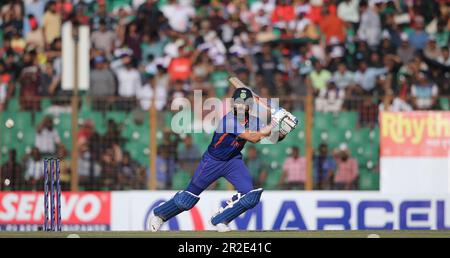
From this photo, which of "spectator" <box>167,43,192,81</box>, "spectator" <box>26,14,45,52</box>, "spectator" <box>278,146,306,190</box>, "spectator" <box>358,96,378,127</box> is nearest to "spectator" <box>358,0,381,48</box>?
"spectator" <box>358,96,378,127</box>

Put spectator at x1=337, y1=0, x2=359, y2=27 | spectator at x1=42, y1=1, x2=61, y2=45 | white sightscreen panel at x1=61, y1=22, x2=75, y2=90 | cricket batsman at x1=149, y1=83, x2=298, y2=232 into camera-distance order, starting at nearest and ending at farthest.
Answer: cricket batsman at x1=149, y1=83, x2=298, y2=232, white sightscreen panel at x1=61, y1=22, x2=75, y2=90, spectator at x1=42, y1=1, x2=61, y2=45, spectator at x1=337, y1=0, x2=359, y2=27

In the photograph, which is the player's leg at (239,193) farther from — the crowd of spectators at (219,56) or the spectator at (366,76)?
the spectator at (366,76)

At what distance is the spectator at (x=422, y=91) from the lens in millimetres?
20391

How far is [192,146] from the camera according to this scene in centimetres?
2011

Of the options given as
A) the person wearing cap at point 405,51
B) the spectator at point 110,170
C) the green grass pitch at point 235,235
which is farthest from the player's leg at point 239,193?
the person wearing cap at point 405,51

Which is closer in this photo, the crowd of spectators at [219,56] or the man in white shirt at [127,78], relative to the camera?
the crowd of spectators at [219,56]

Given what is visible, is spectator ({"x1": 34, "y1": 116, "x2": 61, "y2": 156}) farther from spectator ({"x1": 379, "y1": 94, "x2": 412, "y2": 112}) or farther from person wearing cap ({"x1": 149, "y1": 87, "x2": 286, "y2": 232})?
spectator ({"x1": 379, "y1": 94, "x2": 412, "y2": 112})

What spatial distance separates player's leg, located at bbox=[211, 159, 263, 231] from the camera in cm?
1620

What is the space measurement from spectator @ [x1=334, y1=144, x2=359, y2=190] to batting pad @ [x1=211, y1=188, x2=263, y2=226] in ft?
13.2

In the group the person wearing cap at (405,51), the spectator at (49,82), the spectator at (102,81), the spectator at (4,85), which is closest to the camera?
the spectator at (4,85)

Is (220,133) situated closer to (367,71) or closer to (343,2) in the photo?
(367,71)

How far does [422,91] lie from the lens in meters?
21.5

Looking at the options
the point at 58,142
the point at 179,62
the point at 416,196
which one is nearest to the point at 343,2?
the point at 179,62
